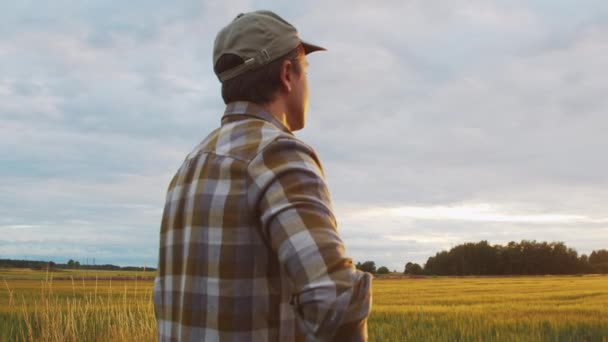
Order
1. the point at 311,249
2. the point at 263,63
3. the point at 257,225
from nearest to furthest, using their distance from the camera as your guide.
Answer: the point at 311,249 → the point at 257,225 → the point at 263,63

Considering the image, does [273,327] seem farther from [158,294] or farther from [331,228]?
[158,294]

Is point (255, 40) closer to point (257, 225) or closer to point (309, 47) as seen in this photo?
point (309, 47)

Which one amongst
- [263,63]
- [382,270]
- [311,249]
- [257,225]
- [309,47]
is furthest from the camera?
[382,270]

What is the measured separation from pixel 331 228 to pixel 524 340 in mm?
7080

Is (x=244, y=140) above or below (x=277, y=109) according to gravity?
below

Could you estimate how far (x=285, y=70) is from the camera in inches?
58.8

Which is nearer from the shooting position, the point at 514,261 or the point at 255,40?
the point at 255,40

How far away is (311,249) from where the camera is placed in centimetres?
119

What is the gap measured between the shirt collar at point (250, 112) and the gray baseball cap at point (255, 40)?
8cm

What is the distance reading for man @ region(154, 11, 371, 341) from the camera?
1.20 meters

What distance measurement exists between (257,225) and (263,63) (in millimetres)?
407

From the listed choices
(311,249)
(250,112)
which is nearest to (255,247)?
(311,249)

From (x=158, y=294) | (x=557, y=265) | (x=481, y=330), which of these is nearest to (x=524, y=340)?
(x=481, y=330)

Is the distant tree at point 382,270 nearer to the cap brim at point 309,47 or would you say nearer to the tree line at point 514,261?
the tree line at point 514,261
